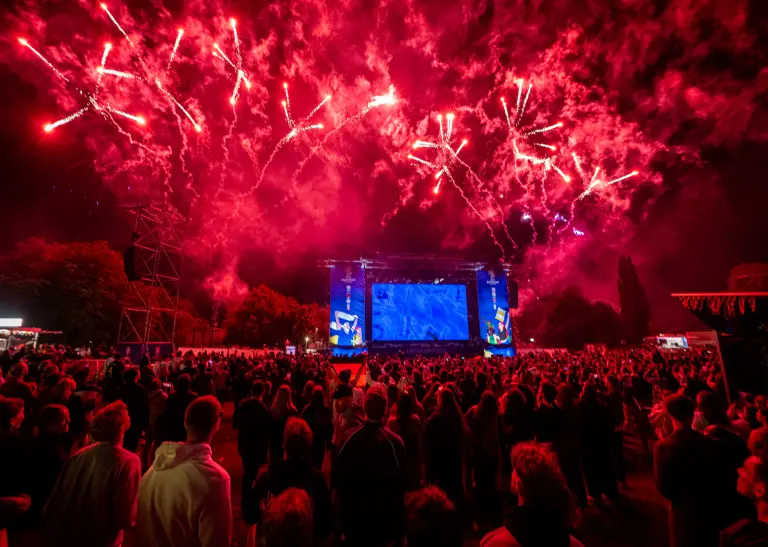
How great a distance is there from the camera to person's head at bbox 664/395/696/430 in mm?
2957

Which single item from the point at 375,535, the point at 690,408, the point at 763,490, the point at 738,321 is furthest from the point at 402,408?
the point at 738,321

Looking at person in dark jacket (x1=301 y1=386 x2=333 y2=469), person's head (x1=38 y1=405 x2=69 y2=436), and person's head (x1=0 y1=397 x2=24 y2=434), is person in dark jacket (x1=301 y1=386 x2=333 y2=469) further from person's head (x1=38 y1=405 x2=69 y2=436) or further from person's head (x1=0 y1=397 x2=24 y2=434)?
person's head (x1=0 y1=397 x2=24 y2=434)

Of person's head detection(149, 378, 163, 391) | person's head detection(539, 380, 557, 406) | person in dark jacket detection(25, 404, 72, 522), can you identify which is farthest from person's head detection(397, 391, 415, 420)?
person's head detection(149, 378, 163, 391)

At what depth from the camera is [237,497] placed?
18.6 ft

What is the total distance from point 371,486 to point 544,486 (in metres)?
1.54

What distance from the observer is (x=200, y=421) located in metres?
2.48

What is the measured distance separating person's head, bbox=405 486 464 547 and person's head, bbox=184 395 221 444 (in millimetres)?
1623

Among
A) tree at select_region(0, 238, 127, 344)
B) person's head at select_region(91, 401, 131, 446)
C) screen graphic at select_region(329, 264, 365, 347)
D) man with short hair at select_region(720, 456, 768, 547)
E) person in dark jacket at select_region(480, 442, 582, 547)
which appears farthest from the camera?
screen graphic at select_region(329, 264, 365, 347)

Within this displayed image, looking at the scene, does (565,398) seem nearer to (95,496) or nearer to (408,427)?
(408,427)

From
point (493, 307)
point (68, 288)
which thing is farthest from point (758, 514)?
point (68, 288)

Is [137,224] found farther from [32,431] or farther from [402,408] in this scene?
[402,408]

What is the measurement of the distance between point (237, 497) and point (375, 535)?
414 centimetres

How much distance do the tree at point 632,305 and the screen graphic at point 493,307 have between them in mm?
34004

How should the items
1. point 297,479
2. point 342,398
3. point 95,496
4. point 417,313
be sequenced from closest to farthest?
point 95,496
point 297,479
point 342,398
point 417,313
